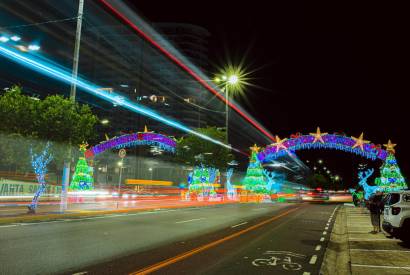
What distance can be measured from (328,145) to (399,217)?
29.9 m

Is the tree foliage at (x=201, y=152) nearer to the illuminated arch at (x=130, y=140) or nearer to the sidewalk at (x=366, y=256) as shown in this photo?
the illuminated arch at (x=130, y=140)

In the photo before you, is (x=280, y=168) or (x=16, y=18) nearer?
(x=16, y=18)

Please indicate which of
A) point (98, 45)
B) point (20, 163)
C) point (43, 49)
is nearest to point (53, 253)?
point (20, 163)

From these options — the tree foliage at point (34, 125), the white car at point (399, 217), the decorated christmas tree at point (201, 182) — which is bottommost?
the white car at point (399, 217)

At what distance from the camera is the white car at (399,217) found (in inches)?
468

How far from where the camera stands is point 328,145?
135 feet

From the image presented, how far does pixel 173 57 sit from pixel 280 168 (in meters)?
71.6

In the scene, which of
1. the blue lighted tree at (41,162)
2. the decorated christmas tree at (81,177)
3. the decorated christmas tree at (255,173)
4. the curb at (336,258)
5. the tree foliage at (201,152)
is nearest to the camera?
the curb at (336,258)

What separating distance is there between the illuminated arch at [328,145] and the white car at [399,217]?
2808cm

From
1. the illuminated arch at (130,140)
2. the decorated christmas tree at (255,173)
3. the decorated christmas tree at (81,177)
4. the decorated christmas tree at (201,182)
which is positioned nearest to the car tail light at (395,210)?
the decorated christmas tree at (81,177)

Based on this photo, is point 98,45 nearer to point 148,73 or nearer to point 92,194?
point 148,73

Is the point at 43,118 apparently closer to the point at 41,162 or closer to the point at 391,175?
the point at 41,162

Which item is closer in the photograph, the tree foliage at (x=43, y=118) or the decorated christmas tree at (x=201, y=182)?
the tree foliage at (x=43, y=118)

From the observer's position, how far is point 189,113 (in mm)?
117438
